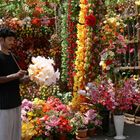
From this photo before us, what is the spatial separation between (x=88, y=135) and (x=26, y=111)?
1.41 m

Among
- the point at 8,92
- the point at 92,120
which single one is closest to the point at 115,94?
the point at 92,120

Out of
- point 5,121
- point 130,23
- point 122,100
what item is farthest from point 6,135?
point 130,23

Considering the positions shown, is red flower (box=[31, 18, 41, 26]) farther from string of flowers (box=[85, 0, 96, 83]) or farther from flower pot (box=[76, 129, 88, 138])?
flower pot (box=[76, 129, 88, 138])

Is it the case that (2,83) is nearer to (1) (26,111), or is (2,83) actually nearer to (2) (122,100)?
(1) (26,111)

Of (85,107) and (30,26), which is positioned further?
(30,26)

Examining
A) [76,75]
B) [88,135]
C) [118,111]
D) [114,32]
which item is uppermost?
[114,32]

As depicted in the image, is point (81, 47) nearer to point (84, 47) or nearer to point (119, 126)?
point (84, 47)

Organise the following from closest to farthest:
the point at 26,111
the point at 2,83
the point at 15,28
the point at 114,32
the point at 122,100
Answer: the point at 2,83 → the point at 26,111 → the point at 122,100 → the point at 114,32 → the point at 15,28

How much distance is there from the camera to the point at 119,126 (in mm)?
7105

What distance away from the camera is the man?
4309 mm

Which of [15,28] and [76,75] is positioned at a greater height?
[15,28]

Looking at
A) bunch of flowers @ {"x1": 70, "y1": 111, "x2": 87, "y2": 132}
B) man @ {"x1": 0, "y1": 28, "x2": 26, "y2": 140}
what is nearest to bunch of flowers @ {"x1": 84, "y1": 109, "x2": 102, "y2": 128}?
bunch of flowers @ {"x1": 70, "y1": 111, "x2": 87, "y2": 132}

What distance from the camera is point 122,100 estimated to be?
6.96 meters

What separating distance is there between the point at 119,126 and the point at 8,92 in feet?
10.7
